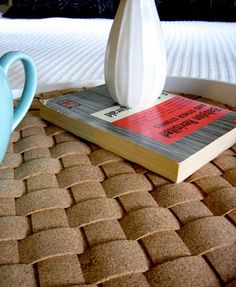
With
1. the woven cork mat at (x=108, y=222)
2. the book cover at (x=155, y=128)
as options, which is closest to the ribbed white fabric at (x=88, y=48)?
the book cover at (x=155, y=128)

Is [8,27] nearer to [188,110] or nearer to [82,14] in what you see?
[82,14]

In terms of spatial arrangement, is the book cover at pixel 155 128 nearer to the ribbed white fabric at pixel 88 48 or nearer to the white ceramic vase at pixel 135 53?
the white ceramic vase at pixel 135 53

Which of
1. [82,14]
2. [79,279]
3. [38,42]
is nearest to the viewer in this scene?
[79,279]

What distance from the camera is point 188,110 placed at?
0.39 meters

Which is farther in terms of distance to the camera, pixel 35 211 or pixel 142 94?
pixel 142 94

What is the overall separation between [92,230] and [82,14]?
1.28 meters

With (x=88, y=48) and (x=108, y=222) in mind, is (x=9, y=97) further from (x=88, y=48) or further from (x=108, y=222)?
(x=88, y=48)

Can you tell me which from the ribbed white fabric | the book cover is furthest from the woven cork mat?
the ribbed white fabric

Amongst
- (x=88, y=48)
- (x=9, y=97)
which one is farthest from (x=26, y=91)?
(x=88, y=48)

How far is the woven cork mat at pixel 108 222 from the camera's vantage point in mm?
209

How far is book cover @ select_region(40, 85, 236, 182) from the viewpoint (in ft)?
1.00

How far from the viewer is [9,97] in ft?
0.87

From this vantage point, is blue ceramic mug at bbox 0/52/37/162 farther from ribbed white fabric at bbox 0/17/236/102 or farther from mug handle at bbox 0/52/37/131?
ribbed white fabric at bbox 0/17/236/102

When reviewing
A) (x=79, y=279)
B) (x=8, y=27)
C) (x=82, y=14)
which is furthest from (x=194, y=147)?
(x=82, y=14)
